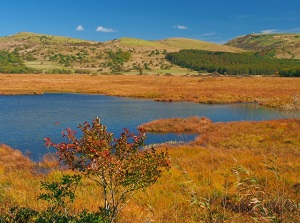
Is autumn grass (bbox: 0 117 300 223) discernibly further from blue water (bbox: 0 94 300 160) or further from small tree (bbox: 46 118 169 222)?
blue water (bbox: 0 94 300 160)

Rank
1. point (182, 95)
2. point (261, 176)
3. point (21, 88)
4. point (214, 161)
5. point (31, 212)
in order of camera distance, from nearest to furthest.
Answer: point (31, 212) → point (261, 176) → point (214, 161) → point (182, 95) → point (21, 88)

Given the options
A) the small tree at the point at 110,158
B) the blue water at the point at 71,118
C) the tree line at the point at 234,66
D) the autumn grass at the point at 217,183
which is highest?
the tree line at the point at 234,66

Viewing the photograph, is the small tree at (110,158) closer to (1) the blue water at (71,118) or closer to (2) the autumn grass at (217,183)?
(2) the autumn grass at (217,183)

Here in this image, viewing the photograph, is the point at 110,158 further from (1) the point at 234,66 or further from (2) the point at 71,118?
(1) the point at 234,66

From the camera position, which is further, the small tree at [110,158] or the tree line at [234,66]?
the tree line at [234,66]

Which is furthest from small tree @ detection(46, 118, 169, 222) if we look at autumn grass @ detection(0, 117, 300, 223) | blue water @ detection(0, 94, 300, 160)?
blue water @ detection(0, 94, 300, 160)

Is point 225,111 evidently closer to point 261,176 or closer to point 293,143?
point 293,143

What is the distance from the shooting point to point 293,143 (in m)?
25.4

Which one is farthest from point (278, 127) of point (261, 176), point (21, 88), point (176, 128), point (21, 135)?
point (21, 88)

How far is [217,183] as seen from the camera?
12.9 metres

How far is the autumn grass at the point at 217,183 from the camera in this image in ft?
23.1

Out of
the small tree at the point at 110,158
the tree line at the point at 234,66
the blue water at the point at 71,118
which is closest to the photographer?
the small tree at the point at 110,158

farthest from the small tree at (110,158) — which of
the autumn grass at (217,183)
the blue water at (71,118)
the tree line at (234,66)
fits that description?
the tree line at (234,66)

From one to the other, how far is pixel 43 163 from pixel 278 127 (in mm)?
22983
